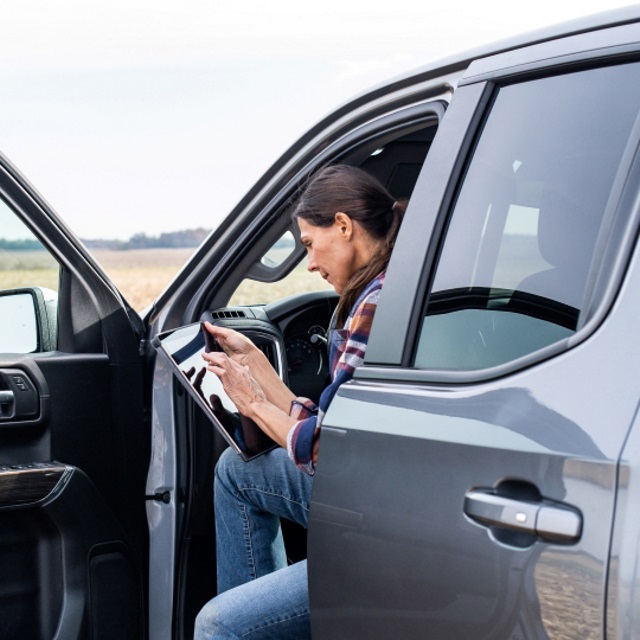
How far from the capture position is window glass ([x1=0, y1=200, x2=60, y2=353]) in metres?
3.08

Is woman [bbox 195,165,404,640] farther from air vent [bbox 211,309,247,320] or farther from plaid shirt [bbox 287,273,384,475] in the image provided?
air vent [bbox 211,309,247,320]

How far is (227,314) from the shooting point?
11.0 feet

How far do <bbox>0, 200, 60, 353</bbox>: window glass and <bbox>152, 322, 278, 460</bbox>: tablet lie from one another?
0.43 m

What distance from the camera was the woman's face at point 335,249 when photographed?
2908 millimetres

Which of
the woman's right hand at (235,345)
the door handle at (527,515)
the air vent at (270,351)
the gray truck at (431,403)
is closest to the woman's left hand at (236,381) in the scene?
the woman's right hand at (235,345)

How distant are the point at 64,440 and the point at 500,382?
5.14ft

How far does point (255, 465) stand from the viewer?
2885mm

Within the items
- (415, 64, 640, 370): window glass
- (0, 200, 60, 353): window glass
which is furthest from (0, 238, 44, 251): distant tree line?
(415, 64, 640, 370): window glass

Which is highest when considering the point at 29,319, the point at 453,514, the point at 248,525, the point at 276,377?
the point at 29,319

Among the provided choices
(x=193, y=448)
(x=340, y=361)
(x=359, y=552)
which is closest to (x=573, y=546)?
(x=359, y=552)

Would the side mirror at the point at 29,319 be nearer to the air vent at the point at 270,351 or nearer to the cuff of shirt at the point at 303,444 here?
the air vent at the point at 270,351

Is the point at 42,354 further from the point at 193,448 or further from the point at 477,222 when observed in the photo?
the point at 477,222

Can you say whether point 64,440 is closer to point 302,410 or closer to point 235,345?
point 235,345

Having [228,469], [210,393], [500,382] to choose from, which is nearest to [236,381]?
[210,393]
